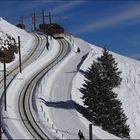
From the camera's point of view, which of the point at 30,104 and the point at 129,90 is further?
the point at 129,90

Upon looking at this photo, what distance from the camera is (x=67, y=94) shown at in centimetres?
7425

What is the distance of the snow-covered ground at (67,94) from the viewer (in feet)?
188

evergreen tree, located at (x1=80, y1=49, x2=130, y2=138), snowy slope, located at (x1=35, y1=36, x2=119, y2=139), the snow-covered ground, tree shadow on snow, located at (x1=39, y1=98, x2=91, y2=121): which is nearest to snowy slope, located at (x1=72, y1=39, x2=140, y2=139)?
the snow-covered ground

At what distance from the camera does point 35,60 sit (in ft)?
334

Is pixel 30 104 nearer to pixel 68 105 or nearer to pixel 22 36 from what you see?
pixel 68 105

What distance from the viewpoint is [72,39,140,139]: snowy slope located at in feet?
242

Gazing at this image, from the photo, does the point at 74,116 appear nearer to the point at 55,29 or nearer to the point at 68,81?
the point at 68,81

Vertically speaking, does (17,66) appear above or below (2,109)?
above

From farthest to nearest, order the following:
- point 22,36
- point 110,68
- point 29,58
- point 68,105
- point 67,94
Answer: point 22,36, point 29,58, point 110,68, point 67,94, point 68,105

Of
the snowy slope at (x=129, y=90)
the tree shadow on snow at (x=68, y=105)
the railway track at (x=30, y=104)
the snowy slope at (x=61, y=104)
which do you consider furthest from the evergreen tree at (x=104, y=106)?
the railway track at (x=30, y=104)

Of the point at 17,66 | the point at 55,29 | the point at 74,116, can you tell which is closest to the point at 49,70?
the point at 17,66

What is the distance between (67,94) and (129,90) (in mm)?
16727

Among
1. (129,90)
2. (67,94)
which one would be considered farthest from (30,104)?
(129,90)

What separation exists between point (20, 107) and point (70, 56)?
135 ft
